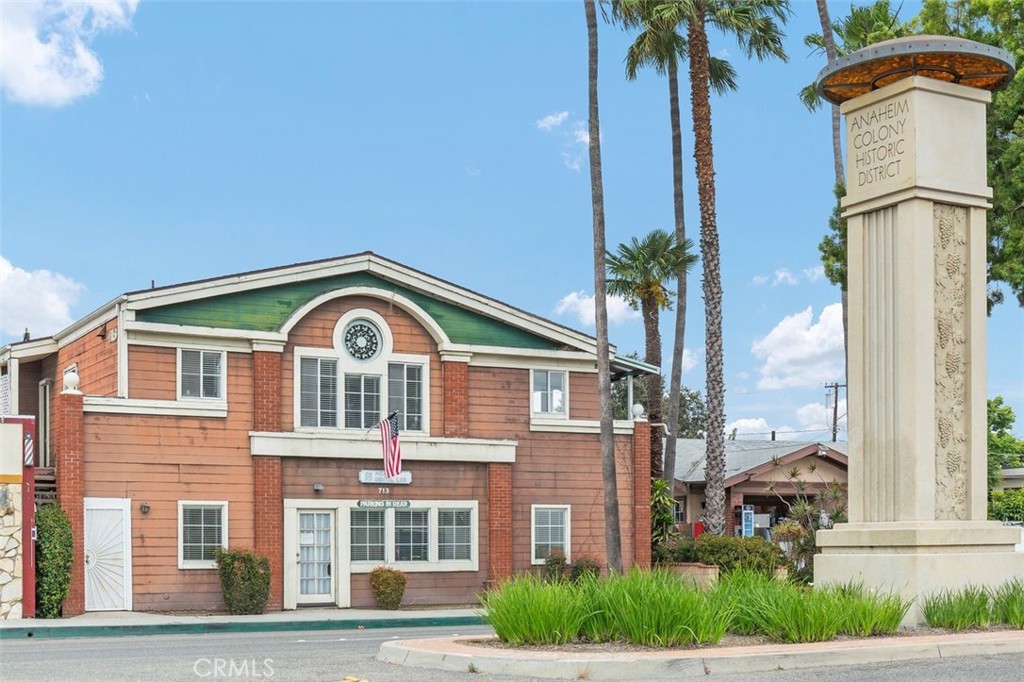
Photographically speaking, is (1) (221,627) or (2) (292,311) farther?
(2) (292,311)

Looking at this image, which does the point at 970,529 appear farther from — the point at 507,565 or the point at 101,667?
the point at 507,565

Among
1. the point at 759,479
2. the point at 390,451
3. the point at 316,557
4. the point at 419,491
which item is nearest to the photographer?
the point at 390,451

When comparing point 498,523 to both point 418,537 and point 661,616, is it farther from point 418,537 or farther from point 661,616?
point 661,616

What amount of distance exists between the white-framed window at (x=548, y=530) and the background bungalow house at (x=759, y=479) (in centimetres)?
1117

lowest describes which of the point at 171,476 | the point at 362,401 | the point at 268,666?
the point at 268,666

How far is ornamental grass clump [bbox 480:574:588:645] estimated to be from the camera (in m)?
13.5

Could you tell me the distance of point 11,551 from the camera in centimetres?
2538

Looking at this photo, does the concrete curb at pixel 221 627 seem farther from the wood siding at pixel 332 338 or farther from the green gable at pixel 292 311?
the green gable at pixel 292 311

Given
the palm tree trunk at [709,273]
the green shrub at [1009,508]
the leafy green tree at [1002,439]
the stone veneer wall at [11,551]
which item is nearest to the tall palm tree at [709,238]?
the palm tree trunk at [709,273]

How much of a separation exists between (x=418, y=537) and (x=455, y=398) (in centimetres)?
320

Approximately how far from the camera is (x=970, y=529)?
53.0 feet

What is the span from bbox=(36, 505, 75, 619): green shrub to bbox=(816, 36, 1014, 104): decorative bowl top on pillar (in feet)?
55.0

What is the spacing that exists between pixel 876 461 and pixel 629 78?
90.0ft

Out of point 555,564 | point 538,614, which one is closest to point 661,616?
point 538,614
